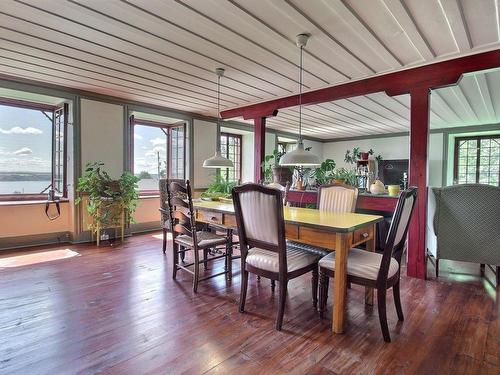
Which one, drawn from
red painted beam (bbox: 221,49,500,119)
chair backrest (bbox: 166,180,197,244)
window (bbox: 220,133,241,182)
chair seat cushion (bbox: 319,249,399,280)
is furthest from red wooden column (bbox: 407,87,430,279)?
window (bbox: 220,133,241,182)

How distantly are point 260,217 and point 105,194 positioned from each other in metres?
3.30

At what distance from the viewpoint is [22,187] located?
4527mm

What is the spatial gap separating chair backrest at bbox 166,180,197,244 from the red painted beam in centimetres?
241

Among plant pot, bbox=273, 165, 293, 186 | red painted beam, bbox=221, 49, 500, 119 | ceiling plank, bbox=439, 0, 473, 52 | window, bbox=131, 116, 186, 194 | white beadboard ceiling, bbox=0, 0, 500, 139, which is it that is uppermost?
white beadboard ceiling, bbox=0, 0, 500, 139

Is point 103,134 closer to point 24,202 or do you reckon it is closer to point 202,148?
point 24,202

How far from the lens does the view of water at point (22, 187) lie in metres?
4.38

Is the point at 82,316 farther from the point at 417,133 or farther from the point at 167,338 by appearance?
the point at 417,133

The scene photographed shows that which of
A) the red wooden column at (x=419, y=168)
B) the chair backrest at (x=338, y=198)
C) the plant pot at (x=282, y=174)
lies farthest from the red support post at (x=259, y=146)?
the red wooden column at (x=419, y=168)

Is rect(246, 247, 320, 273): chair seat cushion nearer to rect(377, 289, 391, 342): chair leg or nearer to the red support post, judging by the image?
rect(377, 289, 391, 342): chair leg

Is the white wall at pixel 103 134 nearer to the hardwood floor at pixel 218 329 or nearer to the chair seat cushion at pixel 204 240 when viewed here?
the hardwood floor at pixel 218 329

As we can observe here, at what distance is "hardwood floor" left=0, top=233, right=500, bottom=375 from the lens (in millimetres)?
1717

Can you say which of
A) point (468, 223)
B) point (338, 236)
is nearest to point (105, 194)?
point (338, 236)

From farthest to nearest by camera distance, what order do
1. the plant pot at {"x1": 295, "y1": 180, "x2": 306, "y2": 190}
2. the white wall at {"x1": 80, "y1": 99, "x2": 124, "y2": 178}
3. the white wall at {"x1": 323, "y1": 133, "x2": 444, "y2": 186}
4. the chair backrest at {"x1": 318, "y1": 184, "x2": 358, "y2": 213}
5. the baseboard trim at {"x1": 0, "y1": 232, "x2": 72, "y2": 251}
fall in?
1. the white wall at {"x1": 323, "y1": 133, "x2": 444, "y2": 186}
2. the plant pot at {"x1": 295, "y1": 180, "x2": 306, "y2": 190}
3. the white wall at {"x1": 80, "y1": 99, "x2": 124, "y2": 178}
4. the baseboard trim at {"x1": 0, "y1": 232, "x2": 72, "y2": 251}
5. the chair backrest at {"x1": 318, "y1": 184, "x2": 358, "y2": 213}

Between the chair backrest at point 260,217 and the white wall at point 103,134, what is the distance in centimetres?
341
